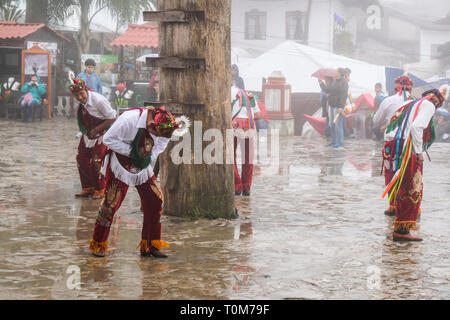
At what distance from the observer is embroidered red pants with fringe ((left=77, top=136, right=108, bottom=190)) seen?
1005cm

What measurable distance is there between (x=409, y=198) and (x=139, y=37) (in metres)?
20.5

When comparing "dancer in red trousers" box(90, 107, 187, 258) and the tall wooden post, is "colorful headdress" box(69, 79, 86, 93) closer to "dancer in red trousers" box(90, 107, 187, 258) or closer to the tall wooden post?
the tall wooden post

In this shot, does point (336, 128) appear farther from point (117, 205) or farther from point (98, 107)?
point (117, 205)

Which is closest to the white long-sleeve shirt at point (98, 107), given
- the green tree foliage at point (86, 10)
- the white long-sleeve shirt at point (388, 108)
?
the white long-sleeve shirt at point (388, 108)

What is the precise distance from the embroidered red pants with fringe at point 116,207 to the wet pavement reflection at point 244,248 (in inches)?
6.9

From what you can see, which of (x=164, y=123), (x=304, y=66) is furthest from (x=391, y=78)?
(x=164, y=123)

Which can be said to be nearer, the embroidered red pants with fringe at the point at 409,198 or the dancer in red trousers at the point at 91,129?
the embroidered red pants with fringe at the point at 409,198

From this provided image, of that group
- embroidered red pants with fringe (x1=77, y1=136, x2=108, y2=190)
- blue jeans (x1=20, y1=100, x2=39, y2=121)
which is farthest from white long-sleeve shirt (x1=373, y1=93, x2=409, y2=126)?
blue jeans (x1=20, y1=100, x2=39, y2=121)

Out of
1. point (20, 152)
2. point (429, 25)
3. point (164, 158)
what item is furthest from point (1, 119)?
point (429, 25)

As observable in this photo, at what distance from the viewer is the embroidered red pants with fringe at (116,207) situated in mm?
6777

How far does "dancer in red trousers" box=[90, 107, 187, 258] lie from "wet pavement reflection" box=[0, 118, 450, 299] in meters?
0.19

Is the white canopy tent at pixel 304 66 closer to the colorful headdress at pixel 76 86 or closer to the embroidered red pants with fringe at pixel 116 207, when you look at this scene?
the colorful headdress at pixel 76 86

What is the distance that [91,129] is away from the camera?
9.30 metres
